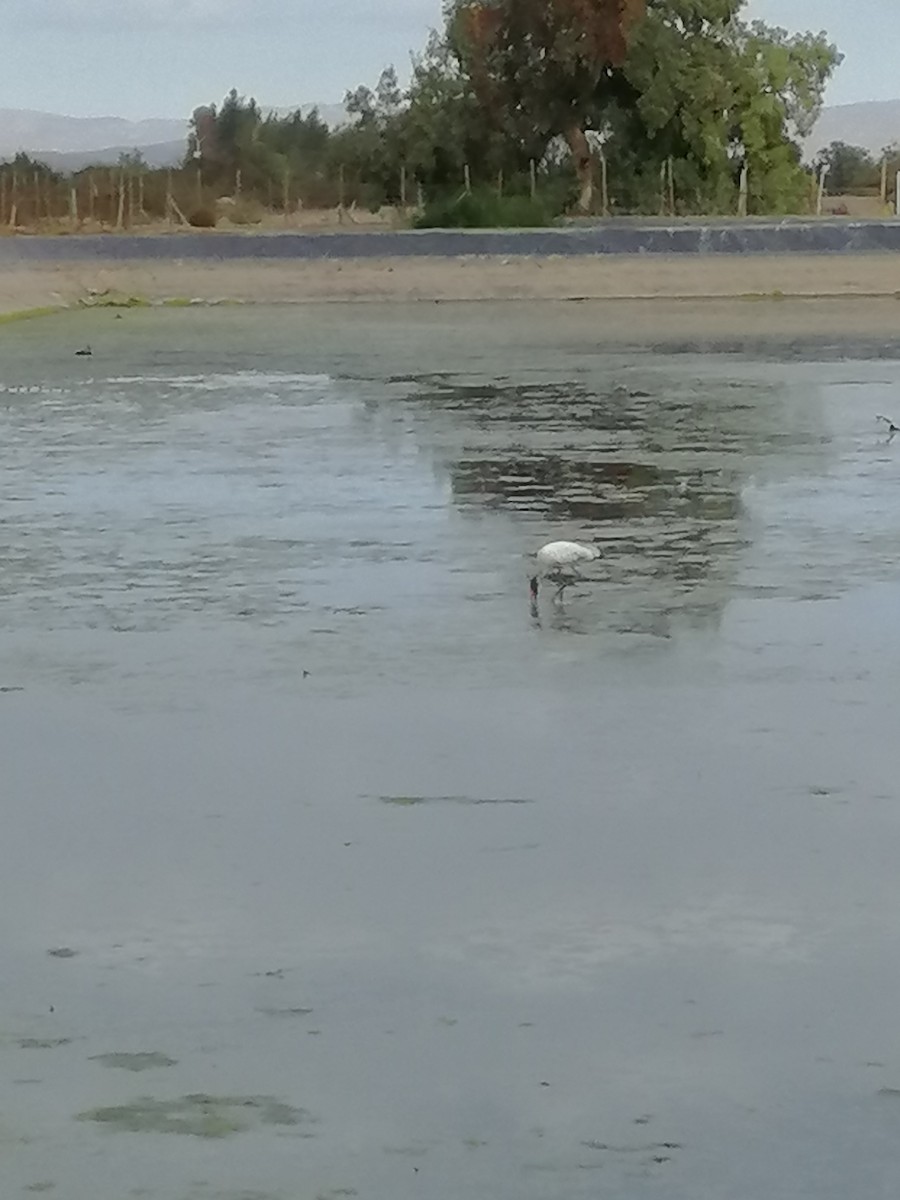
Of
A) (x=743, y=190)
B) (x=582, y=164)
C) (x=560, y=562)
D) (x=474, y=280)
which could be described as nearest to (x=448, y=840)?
(x=560, y=562)

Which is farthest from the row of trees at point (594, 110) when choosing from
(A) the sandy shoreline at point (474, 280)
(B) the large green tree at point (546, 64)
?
(A) the sandy shoreline at point (474, 280)

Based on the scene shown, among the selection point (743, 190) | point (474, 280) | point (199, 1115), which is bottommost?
point (199, 1115)

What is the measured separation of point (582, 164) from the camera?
6028 centimetres

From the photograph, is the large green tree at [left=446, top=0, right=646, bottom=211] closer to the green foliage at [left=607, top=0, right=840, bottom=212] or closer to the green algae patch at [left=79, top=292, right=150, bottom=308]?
the green foliage at [left=607, top=0, right=840, bottom=212]

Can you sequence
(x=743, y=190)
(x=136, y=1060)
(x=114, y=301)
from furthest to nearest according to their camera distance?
(x=743, y=190), (x=114, y=301), (x=136, y=1060)

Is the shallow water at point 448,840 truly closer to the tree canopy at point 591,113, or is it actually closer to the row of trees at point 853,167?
the tree canopy at point 591,113

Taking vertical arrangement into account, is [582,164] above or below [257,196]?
above

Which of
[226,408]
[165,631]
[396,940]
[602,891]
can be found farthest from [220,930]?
[226,408]

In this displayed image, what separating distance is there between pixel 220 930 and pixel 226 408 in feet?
43.2

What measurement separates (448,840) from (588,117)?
55814 millimetres

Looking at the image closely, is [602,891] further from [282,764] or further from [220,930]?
[282,764]

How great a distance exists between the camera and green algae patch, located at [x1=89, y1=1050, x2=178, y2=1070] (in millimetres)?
5035

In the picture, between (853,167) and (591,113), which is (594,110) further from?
(853,167)

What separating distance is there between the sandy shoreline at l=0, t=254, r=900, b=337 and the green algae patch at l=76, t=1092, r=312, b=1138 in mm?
31867
